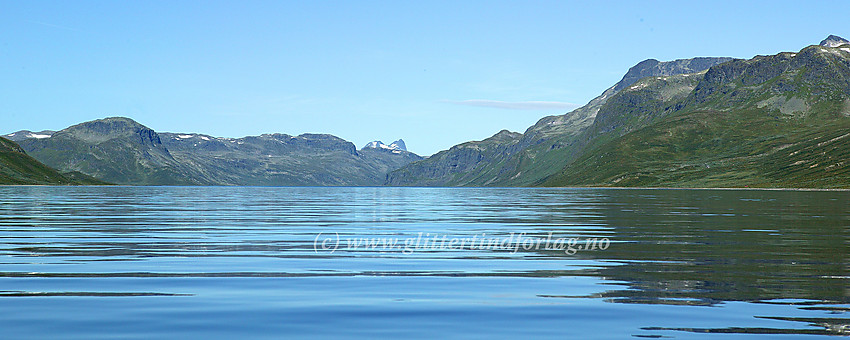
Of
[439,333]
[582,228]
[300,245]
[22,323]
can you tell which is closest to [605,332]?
[439,333]

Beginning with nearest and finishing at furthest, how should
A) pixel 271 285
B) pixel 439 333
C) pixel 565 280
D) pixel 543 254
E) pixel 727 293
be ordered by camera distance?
pixel 439 333 → pixel 727 293 → pixel 271 285 → pixel 565 280 → pixel 543 254

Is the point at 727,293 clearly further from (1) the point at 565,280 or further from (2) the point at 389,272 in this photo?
(2) the point at 389,272

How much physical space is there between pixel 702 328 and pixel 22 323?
13.9m

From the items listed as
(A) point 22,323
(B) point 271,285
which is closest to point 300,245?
(B) point 271,285

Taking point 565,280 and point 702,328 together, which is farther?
point 565,280

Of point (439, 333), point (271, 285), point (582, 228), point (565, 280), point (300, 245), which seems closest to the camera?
point (439, 333)

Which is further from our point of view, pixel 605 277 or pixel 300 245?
pixel 300 245

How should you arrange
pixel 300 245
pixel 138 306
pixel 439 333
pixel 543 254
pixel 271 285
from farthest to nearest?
pixel 300 245
pixel 543 254
pixel 271 285
pixel 138 306
pixel 439 333

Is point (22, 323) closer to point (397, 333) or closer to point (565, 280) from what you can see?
point (397, 333)

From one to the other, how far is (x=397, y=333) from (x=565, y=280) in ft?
31.5

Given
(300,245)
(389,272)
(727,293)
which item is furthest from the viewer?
(300,245)

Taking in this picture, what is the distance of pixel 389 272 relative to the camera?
23.9 meters

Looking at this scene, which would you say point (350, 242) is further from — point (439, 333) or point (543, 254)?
point (439, 333)

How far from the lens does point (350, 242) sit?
121ft
